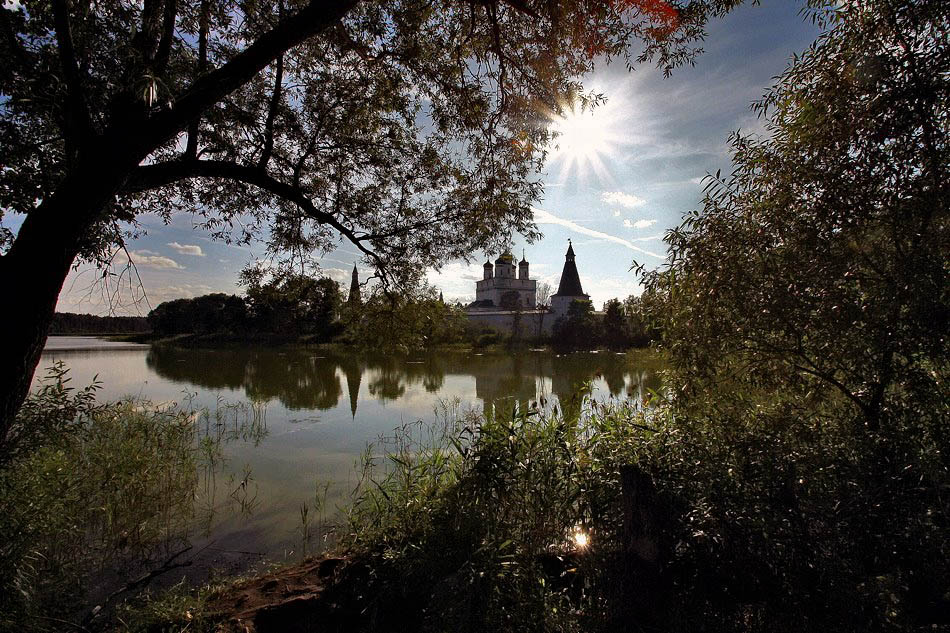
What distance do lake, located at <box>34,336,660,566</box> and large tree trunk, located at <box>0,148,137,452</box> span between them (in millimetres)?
2517

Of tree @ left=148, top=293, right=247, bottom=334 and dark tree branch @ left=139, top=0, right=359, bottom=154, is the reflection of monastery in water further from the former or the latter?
dark tree branch @ left=139, top=0, right=359, bottom=154

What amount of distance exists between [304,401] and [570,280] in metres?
45.9

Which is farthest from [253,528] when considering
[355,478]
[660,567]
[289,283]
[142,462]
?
[660,567]

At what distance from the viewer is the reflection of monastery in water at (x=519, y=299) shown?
51.3 meters

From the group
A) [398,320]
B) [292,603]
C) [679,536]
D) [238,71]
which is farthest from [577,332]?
[238,71]

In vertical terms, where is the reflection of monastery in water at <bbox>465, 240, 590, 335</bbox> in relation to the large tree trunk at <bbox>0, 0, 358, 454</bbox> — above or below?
above

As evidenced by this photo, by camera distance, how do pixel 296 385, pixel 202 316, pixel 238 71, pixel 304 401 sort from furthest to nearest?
pixel 202 316 → pixel 296 385 → pixel 304 401 → pixel 238 71

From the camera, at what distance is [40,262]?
7.72 ft

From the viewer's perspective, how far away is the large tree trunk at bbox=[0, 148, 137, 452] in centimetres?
229

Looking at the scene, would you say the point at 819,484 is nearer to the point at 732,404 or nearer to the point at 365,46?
the point at 732,404

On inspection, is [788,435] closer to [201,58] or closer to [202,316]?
[201,58]

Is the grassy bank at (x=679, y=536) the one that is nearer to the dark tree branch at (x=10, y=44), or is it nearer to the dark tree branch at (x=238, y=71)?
the dark tree branch at (x=238, y=71)

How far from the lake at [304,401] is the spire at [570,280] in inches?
1079

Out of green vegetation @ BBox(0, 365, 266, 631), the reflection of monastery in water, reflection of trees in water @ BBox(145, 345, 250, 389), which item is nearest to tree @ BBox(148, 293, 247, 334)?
reflection of trees in water @ BBox(145, 345, 250, 389)
